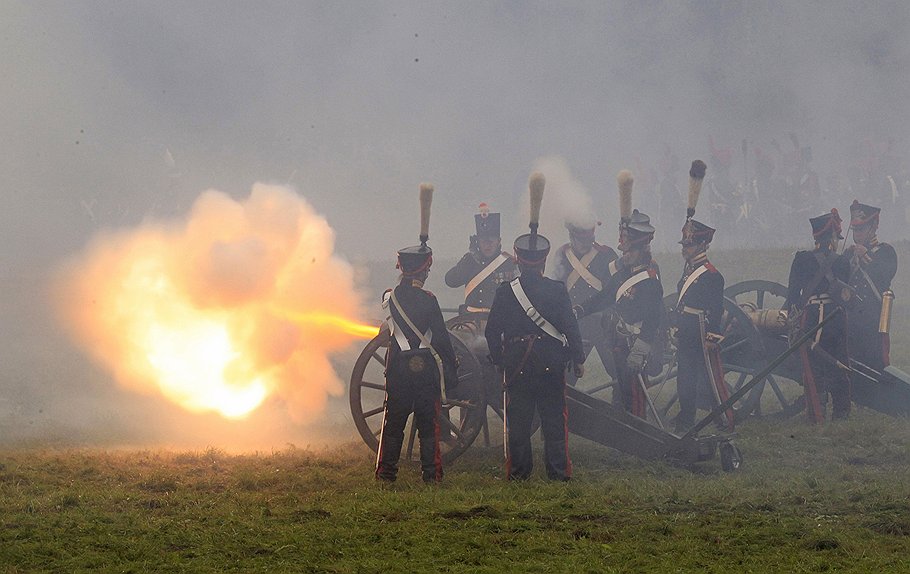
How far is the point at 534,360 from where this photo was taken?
302 inches

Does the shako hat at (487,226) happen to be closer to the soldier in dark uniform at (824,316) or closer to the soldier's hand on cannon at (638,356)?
the soldier's hand on cannon at (638,356)

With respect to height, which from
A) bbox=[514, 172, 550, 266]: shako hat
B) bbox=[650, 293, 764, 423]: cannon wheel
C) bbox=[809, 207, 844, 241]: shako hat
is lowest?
bbox=[650, 293, 764, 423]: cannon wheel

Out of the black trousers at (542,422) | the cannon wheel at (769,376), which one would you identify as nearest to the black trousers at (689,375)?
the cannon wheel at (769,376)

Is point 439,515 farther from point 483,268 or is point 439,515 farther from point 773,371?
point 773,371

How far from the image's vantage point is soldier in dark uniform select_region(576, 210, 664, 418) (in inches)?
377

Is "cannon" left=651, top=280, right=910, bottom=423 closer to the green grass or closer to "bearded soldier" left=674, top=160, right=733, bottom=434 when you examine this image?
"bearded soldier" left=674, top=160, right=733, bottom=434

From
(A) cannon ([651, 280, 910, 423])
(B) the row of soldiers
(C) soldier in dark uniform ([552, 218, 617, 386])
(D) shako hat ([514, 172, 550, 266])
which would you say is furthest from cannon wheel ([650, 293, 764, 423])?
(D) shako hat ([514, 172, 550, 266])

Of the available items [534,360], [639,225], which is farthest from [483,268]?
[534,360]

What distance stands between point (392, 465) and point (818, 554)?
3.16 metres

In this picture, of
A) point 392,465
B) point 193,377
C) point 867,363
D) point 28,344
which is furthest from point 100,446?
point 28,344

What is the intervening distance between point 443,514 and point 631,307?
4.12m

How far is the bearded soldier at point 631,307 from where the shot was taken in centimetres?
959

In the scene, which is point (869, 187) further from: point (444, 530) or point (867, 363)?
point (444, 530)

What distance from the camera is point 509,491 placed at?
7.02 metres
